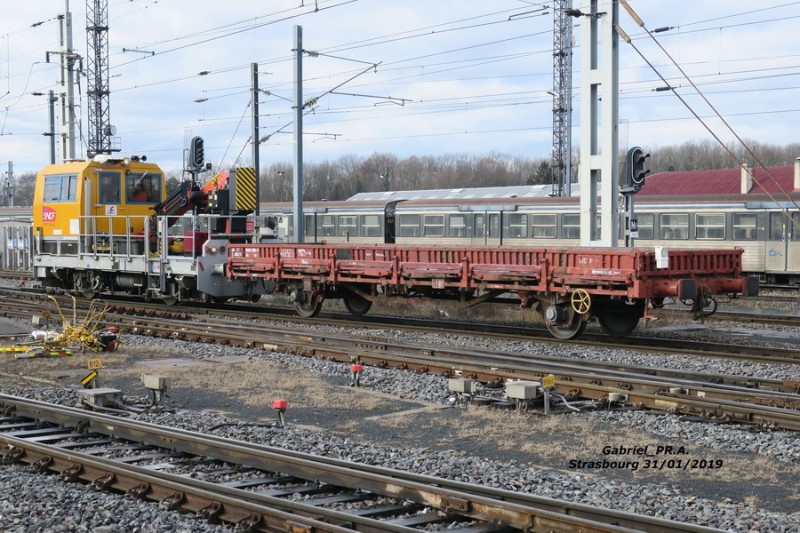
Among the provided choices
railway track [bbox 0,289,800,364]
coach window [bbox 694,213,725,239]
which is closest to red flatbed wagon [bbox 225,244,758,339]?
railway track [bbox 0,289,800,364]

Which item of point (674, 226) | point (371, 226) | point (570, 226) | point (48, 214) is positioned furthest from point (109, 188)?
point (674, 226)

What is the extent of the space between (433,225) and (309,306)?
12.4m

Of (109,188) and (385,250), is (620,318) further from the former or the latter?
(109,188)

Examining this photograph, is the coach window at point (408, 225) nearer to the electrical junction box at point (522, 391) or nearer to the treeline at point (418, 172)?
the electrical junction box at point (522, 391)

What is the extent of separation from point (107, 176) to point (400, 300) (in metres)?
8.74

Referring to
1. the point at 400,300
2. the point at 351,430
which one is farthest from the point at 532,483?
the point at 400,300

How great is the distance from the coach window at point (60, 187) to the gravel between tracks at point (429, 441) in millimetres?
10016

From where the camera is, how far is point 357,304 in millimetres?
Answer: 19438

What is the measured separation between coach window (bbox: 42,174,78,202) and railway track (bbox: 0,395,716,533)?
48.1 feet

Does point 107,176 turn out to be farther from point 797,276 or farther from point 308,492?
point 797,276

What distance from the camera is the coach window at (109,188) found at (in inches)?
851

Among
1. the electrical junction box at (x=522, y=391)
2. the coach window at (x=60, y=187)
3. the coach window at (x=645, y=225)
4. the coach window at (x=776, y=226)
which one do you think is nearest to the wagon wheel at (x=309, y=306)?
the coach window at (x=60, y=187)

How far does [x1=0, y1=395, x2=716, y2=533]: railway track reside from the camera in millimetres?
5535

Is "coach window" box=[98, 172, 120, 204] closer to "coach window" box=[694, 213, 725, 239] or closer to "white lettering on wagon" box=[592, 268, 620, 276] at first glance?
"white lettering on wagon" box=[592, 268, 620, 276]
